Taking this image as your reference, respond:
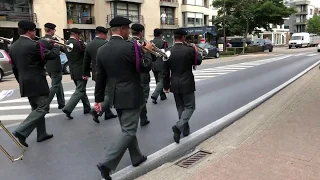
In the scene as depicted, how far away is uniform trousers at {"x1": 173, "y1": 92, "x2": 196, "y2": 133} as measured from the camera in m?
5.41

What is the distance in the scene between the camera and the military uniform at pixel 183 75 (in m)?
5.39

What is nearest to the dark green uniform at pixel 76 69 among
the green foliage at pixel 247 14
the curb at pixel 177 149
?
the curb at pixel 177 149

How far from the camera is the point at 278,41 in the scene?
2869 inches

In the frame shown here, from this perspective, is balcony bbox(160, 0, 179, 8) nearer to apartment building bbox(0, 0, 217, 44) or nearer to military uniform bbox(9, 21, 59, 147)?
apartment building bbox(0, 0, 217, 44)

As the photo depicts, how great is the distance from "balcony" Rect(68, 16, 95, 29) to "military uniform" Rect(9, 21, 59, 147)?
2608 centimetres

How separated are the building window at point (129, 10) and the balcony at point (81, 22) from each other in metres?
2.95

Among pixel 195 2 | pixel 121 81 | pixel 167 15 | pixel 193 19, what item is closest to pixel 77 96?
pixel 121 81

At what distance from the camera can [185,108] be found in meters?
5.55

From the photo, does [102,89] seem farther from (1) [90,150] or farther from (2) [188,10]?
(2) [188,10]

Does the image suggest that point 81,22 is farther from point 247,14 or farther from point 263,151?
point 263,151

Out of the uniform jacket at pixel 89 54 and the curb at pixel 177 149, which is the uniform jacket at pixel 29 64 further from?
the curb at pixel 177 149

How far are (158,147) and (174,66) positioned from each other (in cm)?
137

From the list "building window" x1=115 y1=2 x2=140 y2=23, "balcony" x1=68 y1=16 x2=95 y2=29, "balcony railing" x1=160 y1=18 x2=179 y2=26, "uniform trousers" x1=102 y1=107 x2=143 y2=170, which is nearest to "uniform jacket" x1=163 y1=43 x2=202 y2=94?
"uniform trousers" x1=102 y1=107 x2=143 y2=170

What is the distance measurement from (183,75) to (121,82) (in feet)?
5.67
